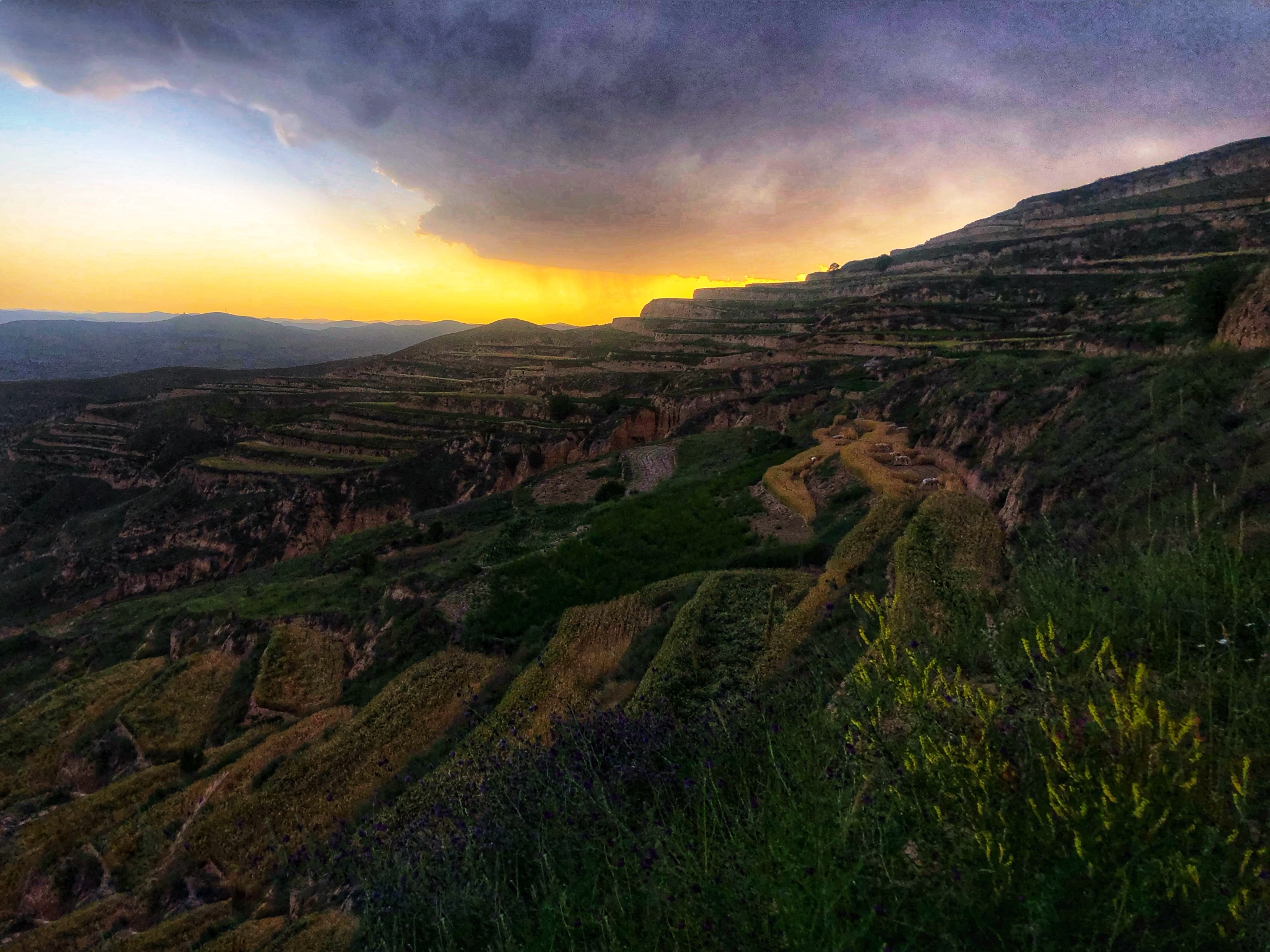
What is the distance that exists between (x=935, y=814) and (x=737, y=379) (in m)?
57.0

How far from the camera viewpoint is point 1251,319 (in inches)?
590

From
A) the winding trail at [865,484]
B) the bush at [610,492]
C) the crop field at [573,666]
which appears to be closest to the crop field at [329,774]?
the crop field at [573,666]

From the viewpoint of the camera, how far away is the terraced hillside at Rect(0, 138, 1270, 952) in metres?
2.99

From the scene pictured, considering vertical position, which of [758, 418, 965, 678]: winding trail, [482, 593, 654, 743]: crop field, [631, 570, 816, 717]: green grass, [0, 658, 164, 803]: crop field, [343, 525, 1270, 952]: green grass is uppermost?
[343, 525, 1270, 952]: green grass

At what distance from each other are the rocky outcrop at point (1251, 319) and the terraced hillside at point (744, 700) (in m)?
0.55

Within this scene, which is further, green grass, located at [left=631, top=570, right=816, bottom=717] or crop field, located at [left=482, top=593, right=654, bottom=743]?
crop field, located at [left=482, top=593, right=654, bottom=743]

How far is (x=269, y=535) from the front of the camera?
47281mm

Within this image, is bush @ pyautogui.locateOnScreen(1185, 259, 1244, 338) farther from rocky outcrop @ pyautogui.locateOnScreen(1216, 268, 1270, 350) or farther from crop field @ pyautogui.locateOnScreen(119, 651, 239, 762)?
crop field @ pyautogui.locateOnScreen(119, 651, 239, 762)

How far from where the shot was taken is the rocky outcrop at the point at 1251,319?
14.4 meters

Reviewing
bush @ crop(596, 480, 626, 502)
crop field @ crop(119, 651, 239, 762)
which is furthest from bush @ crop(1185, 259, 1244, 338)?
crop field @ crop(119, 651, 239, 762)

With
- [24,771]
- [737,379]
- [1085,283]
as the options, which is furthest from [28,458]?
[1085,283]

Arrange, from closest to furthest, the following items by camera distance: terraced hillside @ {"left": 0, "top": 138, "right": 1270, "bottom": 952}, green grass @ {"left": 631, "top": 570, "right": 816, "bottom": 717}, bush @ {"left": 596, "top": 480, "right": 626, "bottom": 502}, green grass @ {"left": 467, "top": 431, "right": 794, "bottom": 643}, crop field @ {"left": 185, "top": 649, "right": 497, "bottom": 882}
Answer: terraced hillside @ {"left": 0, "top": 138, "right": 1270, "bottom": 952} < green grass @ {"left": 631, "top": 570, "right": 816, "bottom": 717} < crop field @ {"left": 185, "top": 649, "right": 497, "bottom": 882} < green grass @ {"left": 467, "top": 431, "right": 794, "bottom": 643} < bush @ {"left": 596, "top": 480, "right": 626, "bottom": 502}

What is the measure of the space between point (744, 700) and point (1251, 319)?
18609 mm

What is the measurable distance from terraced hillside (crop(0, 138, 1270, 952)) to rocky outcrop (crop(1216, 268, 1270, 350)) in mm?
554
